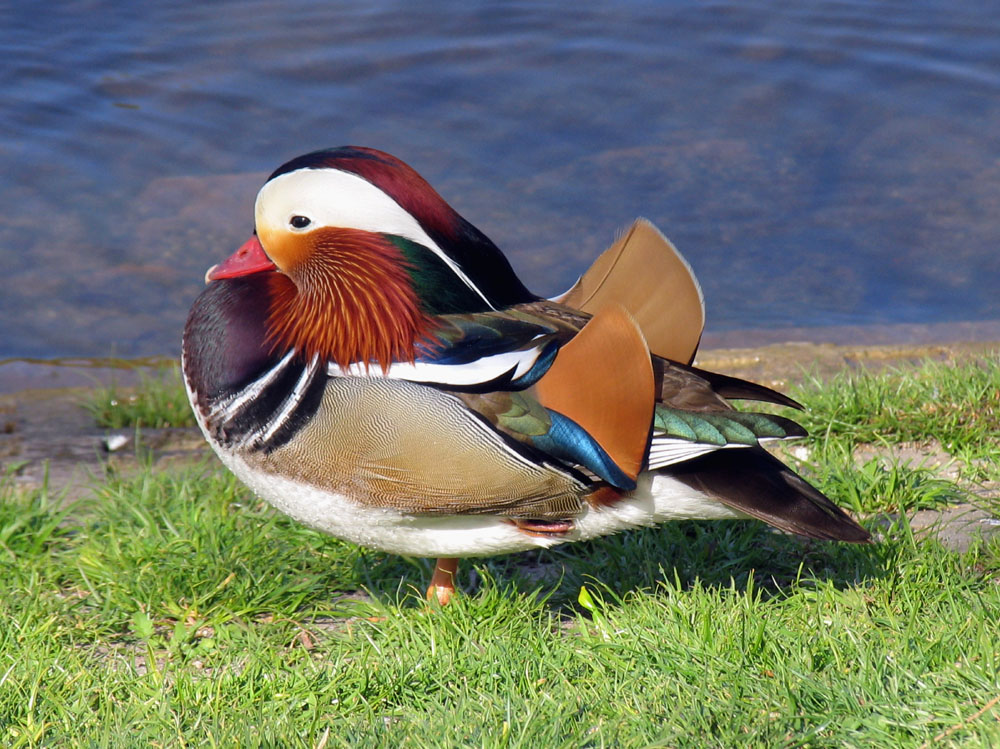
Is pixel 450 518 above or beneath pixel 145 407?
above

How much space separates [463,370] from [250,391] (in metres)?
0.48

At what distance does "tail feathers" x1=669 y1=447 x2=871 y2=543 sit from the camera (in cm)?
250

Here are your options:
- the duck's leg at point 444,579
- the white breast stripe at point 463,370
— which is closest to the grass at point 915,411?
the duck's leg at point 444,579

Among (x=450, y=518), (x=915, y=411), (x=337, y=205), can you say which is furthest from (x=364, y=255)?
(x=915, y=411)

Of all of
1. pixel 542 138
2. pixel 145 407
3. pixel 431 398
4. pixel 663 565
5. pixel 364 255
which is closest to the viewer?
pixel 431 398

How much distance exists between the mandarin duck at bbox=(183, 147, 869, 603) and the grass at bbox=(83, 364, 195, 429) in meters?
1.96

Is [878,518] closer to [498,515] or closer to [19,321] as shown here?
[498,515]

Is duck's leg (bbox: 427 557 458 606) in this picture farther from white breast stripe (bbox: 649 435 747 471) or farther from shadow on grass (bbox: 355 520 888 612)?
white breast stripe (bbox: 649 435 747 471)

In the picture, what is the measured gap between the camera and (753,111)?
7617 millimetres

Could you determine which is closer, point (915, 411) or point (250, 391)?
point (250, 391)

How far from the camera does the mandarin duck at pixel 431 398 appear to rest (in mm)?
2430

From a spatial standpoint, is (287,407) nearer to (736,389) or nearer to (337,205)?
(337,205)

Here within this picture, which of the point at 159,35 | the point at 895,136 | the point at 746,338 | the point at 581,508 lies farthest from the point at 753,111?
the point at 581,508

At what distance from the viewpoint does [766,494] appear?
8.30 ft
